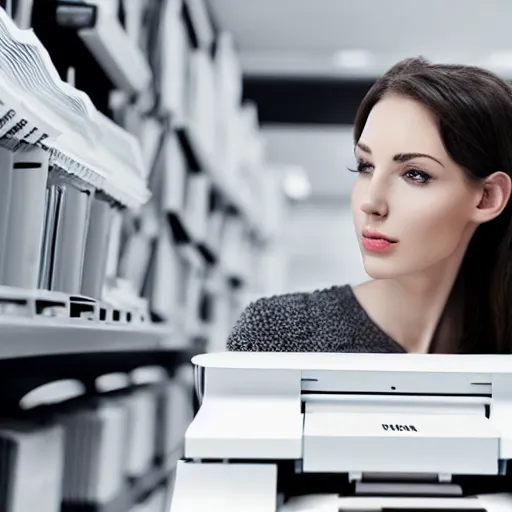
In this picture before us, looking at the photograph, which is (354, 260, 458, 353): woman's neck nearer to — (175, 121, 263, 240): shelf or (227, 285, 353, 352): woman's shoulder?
(227, 285, 353, 352): woman's shoulder

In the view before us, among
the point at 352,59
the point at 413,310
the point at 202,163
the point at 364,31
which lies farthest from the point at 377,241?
the point at 352,59

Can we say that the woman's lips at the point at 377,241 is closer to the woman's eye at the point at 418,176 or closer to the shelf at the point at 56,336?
the woman's eye at the point at 418,176

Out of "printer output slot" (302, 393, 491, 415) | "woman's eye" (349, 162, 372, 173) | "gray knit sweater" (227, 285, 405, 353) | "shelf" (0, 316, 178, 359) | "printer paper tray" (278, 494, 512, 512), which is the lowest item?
"printer paper tray" (278, 494, 512, 512)

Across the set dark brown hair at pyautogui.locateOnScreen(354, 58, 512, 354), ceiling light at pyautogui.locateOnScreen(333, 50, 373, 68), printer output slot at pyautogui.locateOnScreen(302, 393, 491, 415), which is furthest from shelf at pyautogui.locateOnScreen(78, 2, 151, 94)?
ceiling light at pyautogui.locateOnScreen(333, 50, 373, 68)

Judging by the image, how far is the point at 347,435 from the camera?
76cm

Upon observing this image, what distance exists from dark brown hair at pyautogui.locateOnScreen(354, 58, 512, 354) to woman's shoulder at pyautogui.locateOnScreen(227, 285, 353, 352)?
0.57 feet

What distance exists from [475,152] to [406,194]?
116mm

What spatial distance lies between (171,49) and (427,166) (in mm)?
1097

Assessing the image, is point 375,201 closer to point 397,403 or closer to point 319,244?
point 397,403

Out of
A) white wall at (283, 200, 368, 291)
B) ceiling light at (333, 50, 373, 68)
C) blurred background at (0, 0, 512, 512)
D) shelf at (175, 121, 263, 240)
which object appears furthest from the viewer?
white wall at (283, 200, 368, 291)

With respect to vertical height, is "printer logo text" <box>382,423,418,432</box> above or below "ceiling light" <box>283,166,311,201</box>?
below

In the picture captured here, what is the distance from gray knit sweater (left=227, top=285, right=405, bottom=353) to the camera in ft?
4.21

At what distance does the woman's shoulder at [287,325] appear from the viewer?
1.29 meters

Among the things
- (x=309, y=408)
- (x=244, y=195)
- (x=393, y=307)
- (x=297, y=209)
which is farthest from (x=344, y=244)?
(x=309, y=408)
